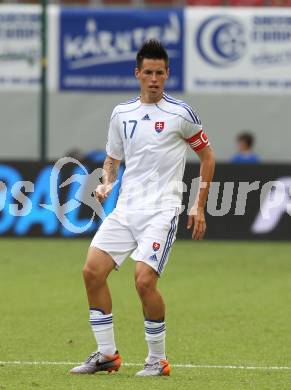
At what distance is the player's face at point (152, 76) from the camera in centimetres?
864

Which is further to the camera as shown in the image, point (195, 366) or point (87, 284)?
point (195, 366)

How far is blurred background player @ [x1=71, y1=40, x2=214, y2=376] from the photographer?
865 cm

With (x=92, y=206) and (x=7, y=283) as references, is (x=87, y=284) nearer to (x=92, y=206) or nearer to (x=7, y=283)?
(x=7, y=283)

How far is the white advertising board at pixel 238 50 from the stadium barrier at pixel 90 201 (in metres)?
4.31

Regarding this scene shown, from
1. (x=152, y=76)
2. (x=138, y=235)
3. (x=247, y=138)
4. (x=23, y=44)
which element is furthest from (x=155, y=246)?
(x=23, y=44)

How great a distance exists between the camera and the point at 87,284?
341 inches

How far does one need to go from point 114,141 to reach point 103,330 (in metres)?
1.37

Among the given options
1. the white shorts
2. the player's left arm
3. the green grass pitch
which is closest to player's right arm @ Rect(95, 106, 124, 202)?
the white shorts

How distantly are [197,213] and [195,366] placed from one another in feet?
4.31

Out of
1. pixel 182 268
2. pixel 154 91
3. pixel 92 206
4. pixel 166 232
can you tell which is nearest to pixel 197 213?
pixel 166 232

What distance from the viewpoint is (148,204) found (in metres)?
8.81

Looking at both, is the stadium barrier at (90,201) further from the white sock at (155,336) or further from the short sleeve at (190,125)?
the white sock at (155,336)

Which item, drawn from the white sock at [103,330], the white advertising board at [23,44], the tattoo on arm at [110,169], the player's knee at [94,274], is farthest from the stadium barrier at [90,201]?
A: the player's knee at [94,274]

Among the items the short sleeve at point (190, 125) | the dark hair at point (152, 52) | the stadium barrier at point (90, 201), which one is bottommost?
the stadium barrier at point (90, 201)
